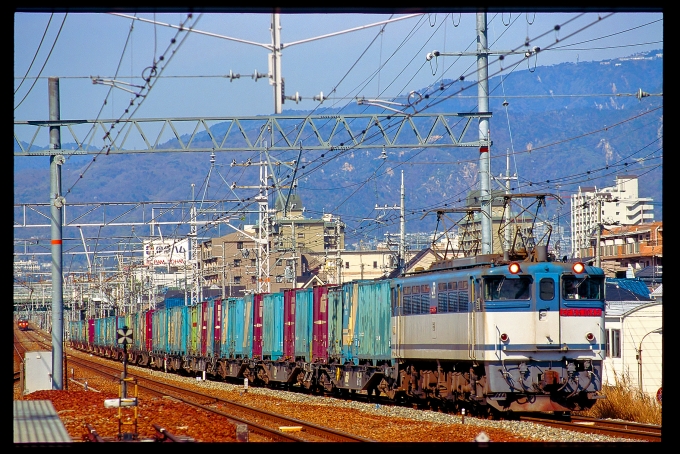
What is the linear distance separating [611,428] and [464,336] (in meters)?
3.62

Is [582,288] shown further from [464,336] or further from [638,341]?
[638,341]

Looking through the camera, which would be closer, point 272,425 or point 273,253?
point 272,425

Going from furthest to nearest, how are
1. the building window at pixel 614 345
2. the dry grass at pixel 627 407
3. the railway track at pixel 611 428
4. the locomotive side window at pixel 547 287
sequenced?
1. the building window at pixel 614 345
2. the dry grass at pixel 627 407
3. the locomotive side window at pixel 547 287
4. the railway track at pixel 611 428

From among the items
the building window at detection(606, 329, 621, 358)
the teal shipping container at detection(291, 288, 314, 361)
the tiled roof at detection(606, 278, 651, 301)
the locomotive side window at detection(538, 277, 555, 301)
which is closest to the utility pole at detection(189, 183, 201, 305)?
the teal shipping container at detection(291, 288, 314, 361)

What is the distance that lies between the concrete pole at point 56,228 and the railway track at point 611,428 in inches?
525

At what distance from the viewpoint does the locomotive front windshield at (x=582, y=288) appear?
20.8 meters

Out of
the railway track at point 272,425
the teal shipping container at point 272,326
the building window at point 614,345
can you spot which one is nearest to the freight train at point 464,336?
the teal shipping container at point 272,326

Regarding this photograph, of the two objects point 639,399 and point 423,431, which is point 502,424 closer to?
point 423,431

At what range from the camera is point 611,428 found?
19312mm

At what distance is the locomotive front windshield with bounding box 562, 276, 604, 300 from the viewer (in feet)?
68.2

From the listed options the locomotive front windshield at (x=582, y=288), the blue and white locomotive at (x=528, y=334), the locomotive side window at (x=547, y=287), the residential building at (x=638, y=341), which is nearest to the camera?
the blue and white locomotive at (x=528, y=334)

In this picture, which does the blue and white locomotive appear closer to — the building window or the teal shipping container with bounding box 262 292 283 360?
the building window

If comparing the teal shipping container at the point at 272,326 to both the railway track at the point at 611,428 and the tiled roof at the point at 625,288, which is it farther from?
the railway track at the point at 611,428

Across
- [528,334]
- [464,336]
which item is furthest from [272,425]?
[528,334]
